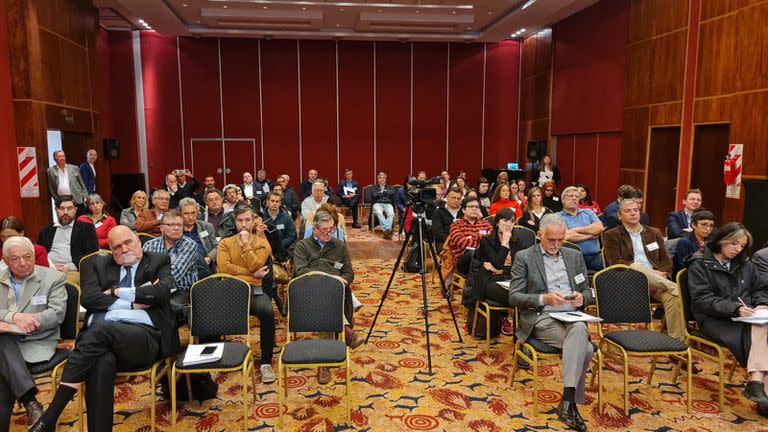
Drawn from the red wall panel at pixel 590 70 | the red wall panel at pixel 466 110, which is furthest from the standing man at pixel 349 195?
the red wall panel at pixel 590 70

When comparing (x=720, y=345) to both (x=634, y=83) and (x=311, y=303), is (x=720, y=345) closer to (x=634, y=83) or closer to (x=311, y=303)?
(x=311, y=303)

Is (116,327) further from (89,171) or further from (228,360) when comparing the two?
(89,171)

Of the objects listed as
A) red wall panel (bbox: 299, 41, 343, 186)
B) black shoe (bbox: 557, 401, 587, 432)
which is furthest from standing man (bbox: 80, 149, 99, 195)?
black shoe (bbox: 557, 401, 587, 432)

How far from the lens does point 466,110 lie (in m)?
15.5

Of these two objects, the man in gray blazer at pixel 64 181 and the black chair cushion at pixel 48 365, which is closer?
the black chair cushion at pixel 48 365

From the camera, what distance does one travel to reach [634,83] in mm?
10211

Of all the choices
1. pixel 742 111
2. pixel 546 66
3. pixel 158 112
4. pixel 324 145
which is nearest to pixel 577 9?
pixel 546 66

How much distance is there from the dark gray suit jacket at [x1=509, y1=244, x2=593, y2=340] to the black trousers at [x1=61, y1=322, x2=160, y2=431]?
2565 millimetres

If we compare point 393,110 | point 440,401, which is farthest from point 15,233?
point 393,110

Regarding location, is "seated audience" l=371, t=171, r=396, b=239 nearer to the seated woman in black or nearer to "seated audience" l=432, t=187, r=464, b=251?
"seated audience" l=432, t=187, r=464, b=251

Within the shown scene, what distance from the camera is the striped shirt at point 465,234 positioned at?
5.45 metres

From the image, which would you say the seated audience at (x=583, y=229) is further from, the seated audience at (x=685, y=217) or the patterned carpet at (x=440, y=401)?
the patterned carpet at (x=440, y=401)

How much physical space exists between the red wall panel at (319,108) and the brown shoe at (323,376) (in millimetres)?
11209

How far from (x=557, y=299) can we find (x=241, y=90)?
12.7 meters
